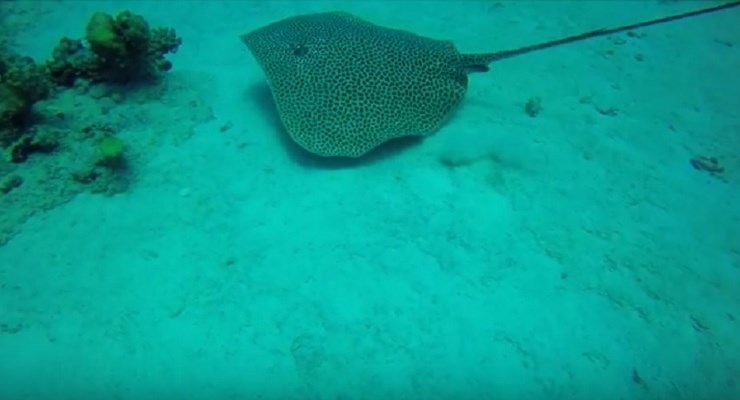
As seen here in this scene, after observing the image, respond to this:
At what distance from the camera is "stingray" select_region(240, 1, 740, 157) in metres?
4.11

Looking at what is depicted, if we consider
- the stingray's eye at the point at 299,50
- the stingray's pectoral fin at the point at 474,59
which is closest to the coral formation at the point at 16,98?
the stingray's eye at the point at 299,50

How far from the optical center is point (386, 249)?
3.64 m

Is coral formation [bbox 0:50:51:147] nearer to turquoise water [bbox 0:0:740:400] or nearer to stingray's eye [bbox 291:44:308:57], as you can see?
turquoise water [bbox 0:0:740:400]

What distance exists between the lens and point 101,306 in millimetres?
3244

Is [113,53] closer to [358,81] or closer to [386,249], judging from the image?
[358,81]

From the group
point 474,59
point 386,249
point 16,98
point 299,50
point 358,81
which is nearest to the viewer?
point 386,249

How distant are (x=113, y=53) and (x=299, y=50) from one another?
191 cm

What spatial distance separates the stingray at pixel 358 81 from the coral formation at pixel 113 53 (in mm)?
1151

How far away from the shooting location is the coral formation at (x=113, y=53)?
4.50 metres

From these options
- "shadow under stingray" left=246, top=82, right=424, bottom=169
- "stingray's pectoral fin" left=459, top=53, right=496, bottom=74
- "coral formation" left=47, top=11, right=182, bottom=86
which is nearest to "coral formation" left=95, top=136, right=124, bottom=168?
"coral formation" left=47, top=11, right=182, bottom=86

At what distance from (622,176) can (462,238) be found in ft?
5.90

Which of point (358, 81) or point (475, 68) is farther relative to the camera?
point (475, 68)

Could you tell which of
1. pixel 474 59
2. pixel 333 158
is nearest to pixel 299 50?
pixel 333 158

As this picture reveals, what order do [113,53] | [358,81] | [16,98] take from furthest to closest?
1. [113,53]
2. [358,81]
3. [16,98]
